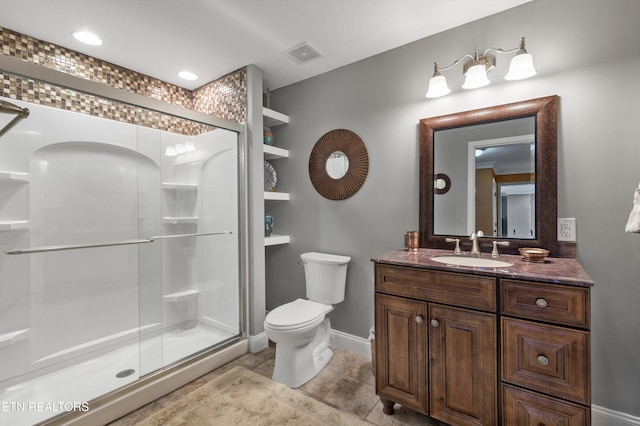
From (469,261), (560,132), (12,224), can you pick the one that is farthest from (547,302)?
A: (12,224)

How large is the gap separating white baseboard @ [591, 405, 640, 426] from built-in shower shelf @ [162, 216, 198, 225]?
2.96 m

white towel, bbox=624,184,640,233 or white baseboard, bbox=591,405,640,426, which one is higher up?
white towel, bbox=624,184,640,233

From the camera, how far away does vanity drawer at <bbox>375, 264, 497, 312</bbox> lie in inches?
54.5

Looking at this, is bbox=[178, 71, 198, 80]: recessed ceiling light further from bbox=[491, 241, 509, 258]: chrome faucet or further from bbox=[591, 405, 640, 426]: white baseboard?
bbox=[591, 405, 640, 426]: white baseboard

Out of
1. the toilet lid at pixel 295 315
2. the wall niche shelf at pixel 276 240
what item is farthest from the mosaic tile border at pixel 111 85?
the toilet lid at pixel 295 315

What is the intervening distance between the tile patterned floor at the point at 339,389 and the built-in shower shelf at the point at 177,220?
3.98 ft

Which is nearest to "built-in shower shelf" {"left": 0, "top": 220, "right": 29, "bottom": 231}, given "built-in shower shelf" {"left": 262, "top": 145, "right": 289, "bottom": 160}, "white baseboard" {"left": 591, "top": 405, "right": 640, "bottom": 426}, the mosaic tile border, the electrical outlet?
the mosaic tile border

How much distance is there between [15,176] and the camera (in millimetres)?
1994

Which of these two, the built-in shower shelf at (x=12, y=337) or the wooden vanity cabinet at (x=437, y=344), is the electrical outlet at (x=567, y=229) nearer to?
the wooden vanity cabinet at (x=437, y=344)

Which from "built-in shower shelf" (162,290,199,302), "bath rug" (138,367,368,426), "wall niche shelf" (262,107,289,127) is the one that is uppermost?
"wall niche shelf" (262,107,289,127)

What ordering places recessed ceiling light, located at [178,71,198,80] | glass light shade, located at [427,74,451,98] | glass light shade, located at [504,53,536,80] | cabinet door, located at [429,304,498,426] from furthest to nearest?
recessed ceiling light, located at [178,71,198,80] < glass light shade, located at [427,74,451,98] < glass light shade, located at [504,53,536,80] < cabinet door, located at [429,304,498,426]

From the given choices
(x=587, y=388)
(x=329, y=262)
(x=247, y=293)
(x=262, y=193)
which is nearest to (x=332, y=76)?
(x=262, y=193)

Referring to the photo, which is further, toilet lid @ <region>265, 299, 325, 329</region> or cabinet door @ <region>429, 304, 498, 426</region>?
toilet lid @ <region>265, 299, 325, 329</region>

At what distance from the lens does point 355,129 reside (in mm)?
2422
